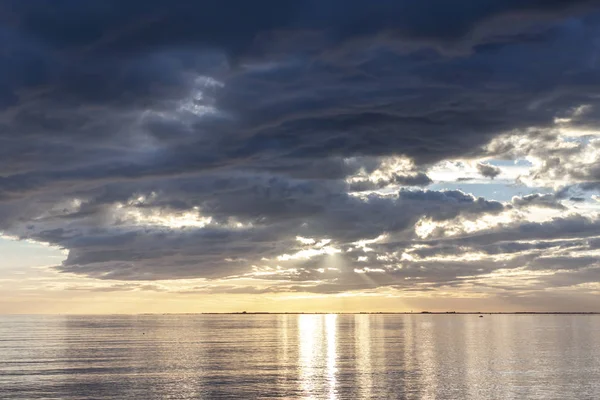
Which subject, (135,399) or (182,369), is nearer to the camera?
(135,399)

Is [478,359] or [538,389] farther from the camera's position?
[478,359]

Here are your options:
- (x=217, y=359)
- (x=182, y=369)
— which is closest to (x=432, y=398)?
(x=182, y=369)

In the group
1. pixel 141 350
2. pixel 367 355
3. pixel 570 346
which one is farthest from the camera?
pixel 570 346

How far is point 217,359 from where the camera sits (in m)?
155

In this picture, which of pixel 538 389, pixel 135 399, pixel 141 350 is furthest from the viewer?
pixel 141 350

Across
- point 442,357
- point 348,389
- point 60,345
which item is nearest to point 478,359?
point 442,357

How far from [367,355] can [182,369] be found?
2017 inches

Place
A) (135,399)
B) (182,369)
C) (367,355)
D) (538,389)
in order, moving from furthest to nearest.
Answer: (367,355), (182,369), (538,389), (135,399)

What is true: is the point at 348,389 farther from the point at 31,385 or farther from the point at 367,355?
the point at 367,355

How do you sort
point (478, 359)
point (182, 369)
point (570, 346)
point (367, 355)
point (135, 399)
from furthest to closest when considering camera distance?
point (570, 346) → point (367, 355) → point (478, 359) → point (182, 369) → point (135, 399)

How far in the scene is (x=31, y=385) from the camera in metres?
110

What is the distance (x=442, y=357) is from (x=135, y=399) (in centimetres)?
8519

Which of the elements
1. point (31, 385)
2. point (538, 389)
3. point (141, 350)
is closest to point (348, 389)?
point (538, 389)

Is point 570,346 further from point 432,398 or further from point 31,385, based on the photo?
point 31,385
